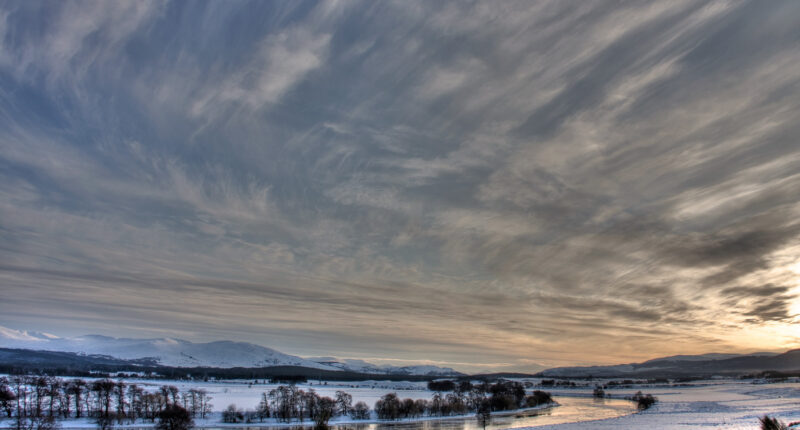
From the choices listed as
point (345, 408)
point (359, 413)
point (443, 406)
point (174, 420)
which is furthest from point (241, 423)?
point (443, 406)

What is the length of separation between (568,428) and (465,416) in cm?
6318

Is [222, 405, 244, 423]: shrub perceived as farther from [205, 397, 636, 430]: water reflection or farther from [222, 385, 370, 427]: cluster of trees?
[205, 397, 636, 430]: water reflection

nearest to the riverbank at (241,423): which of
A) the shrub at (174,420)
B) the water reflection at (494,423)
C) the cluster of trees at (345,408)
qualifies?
the cluster of trees at (345,408)

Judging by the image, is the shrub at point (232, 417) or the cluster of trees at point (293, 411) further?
the cluster of trees at point (293, 411)

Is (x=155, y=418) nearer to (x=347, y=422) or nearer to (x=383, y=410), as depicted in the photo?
(x=347, y=422)

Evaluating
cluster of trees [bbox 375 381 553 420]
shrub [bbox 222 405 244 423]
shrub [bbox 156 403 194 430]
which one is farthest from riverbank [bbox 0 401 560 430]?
shrub [bbox 156 403 194 430]

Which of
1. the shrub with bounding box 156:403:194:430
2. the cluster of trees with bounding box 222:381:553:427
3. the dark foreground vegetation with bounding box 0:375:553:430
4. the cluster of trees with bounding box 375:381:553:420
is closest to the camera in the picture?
the shrub with bounding box 156:403:194:430

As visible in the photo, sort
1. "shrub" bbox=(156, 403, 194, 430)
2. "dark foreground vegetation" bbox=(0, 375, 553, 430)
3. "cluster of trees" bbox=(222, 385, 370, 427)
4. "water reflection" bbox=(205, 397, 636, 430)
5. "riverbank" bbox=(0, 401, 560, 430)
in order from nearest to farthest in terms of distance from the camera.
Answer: "shrub" bbox=(156, 403, 194, 430) → "water reflection" bbox=(205, 397, 636, 430) → "riverbank" bbox=(0, 401, 560, 430) → "dark foreground vegetation" bbox=(0, 375, 553, 430) → "cluster of trees" bbox=(222, 385, 370, 427)

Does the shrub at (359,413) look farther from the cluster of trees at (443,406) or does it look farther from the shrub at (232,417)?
the shrub at (232,417)

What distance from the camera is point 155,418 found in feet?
406

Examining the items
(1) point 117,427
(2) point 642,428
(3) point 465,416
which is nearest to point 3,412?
(1) point 117,427

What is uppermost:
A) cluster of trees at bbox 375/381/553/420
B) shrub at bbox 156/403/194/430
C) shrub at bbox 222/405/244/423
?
shrub at bbox 156/403/194/430

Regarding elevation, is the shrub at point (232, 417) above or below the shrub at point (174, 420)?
below

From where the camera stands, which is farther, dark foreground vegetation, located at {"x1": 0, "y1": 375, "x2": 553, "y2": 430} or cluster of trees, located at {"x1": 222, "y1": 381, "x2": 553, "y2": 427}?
cluster of trees, located at {"x1": 222, "y1": 381, "x2": 553, "y2": 427}
